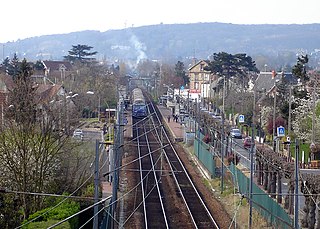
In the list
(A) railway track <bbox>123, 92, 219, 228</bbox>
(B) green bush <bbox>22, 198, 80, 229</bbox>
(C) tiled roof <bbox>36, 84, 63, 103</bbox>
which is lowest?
(A) railway track <bbox>123, 92, 219, 228</bbox>

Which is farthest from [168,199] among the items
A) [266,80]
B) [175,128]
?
[266,80]

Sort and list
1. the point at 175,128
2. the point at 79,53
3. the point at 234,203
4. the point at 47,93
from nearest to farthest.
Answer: the point at 234,203, the point at 47,93, the point at 175,128, the point at 79,53

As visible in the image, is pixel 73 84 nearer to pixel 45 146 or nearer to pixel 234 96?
pixel 234 96

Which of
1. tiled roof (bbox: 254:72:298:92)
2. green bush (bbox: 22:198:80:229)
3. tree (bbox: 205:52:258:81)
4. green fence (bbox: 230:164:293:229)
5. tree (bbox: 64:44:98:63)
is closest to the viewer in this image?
green bush (bbox: 22:198:80:229)

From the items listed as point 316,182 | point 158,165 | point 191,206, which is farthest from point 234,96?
point 316,182

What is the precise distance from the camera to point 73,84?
4628 centimetres

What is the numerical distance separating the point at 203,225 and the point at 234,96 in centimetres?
3085

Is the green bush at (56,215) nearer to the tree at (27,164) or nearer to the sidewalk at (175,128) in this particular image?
the tree at (27,164)

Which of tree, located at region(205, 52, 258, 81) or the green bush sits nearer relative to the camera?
the green bush

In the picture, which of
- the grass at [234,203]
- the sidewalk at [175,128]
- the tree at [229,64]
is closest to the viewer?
the grass at [234,203]

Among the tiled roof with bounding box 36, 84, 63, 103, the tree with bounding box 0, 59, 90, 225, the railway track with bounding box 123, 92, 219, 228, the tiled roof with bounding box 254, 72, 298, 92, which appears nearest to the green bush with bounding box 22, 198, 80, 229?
the tree with bounding box 0, 59, 90, 225

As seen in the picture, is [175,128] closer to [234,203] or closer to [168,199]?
[168,199]

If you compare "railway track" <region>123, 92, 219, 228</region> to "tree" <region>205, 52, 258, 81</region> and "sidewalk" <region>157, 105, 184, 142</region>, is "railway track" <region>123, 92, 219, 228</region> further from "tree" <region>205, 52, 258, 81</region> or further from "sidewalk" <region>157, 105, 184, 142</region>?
"tree" <region>205, 52, 258, 81</region>

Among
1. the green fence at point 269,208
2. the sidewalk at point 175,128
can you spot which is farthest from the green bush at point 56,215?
the sidewalk at point 175,128
